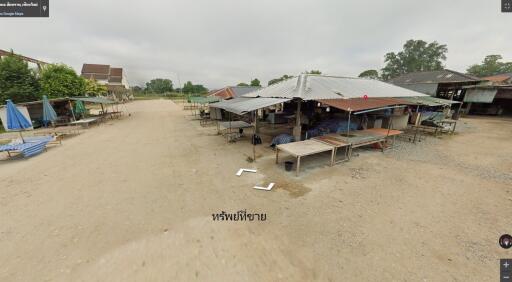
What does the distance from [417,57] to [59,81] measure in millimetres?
66989

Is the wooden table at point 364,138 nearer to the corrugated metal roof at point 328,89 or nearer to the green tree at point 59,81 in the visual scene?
the corrugated metal roof at point 328,89

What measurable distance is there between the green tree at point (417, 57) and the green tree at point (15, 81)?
67.0 m

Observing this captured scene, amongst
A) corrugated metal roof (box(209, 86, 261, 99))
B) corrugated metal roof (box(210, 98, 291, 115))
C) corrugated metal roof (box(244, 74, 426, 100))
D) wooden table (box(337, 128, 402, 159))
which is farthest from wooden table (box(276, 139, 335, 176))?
corrugated metal roof (box(209, 86, 261, 99))

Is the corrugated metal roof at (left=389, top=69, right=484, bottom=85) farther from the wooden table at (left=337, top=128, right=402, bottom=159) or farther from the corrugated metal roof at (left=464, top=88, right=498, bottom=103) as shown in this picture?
the wooden table at (left=337, top=128, right=402, bottom=159)

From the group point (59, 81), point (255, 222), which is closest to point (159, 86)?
point (59, 81)

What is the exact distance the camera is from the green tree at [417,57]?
42.7m

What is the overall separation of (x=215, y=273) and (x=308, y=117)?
12974 millimetres

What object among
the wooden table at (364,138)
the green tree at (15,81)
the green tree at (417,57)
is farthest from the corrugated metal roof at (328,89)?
the green tree at (417,57)

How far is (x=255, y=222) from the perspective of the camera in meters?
4.45

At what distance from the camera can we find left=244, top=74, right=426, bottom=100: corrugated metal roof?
989cm

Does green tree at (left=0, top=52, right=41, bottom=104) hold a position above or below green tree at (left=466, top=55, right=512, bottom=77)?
below

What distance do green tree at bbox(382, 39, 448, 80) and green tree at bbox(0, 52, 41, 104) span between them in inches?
2636

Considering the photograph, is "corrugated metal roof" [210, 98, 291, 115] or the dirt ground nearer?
the dirt ground

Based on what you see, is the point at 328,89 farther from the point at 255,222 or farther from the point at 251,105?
the point at 255,222
